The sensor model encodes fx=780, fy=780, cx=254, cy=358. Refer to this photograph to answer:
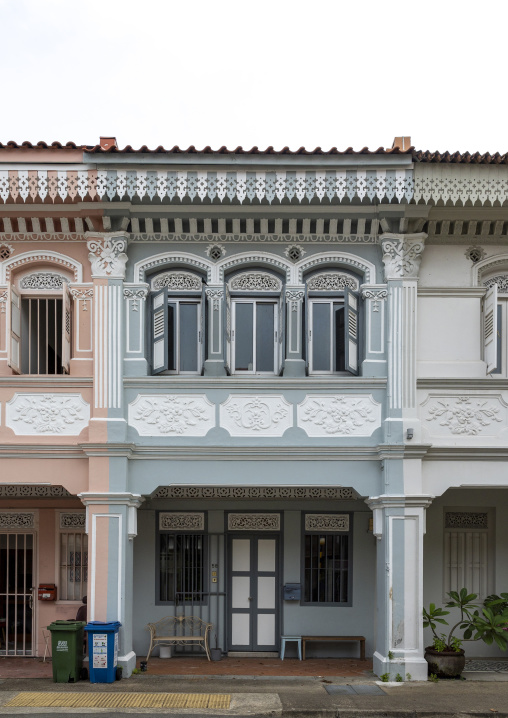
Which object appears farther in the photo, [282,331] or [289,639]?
[289,639]

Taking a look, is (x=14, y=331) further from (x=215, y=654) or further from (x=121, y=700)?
(x=215, y=654)

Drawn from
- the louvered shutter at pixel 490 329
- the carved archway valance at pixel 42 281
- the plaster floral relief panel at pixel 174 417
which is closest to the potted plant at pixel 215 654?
the plaster floral relief panel at pixel 174 417

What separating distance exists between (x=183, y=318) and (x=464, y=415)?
15.2 feet

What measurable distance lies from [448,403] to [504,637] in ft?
12.2

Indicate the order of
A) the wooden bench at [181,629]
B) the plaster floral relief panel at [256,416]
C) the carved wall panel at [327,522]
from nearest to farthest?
the plaster floral relief panel at [256,416], the wooden bench at [181,629], the carved wall panel at [327,522]

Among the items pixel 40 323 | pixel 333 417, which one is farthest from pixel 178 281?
pixel 333 417

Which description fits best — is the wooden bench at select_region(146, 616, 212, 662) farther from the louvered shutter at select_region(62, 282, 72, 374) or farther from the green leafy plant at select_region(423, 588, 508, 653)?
the louvered shutter at select_region(62, 282, 72, 374)

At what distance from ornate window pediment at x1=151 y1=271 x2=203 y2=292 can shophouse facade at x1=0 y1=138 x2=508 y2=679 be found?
2cm

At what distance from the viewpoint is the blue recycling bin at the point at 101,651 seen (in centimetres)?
1104

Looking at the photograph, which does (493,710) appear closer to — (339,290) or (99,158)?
(339,290)

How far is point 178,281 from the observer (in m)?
12.4

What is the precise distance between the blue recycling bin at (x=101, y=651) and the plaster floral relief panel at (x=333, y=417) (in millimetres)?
4074

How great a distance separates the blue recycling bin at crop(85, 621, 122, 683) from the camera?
36.2 feet

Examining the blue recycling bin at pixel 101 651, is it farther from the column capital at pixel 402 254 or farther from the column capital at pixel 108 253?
the column capital at pixel 402 254
